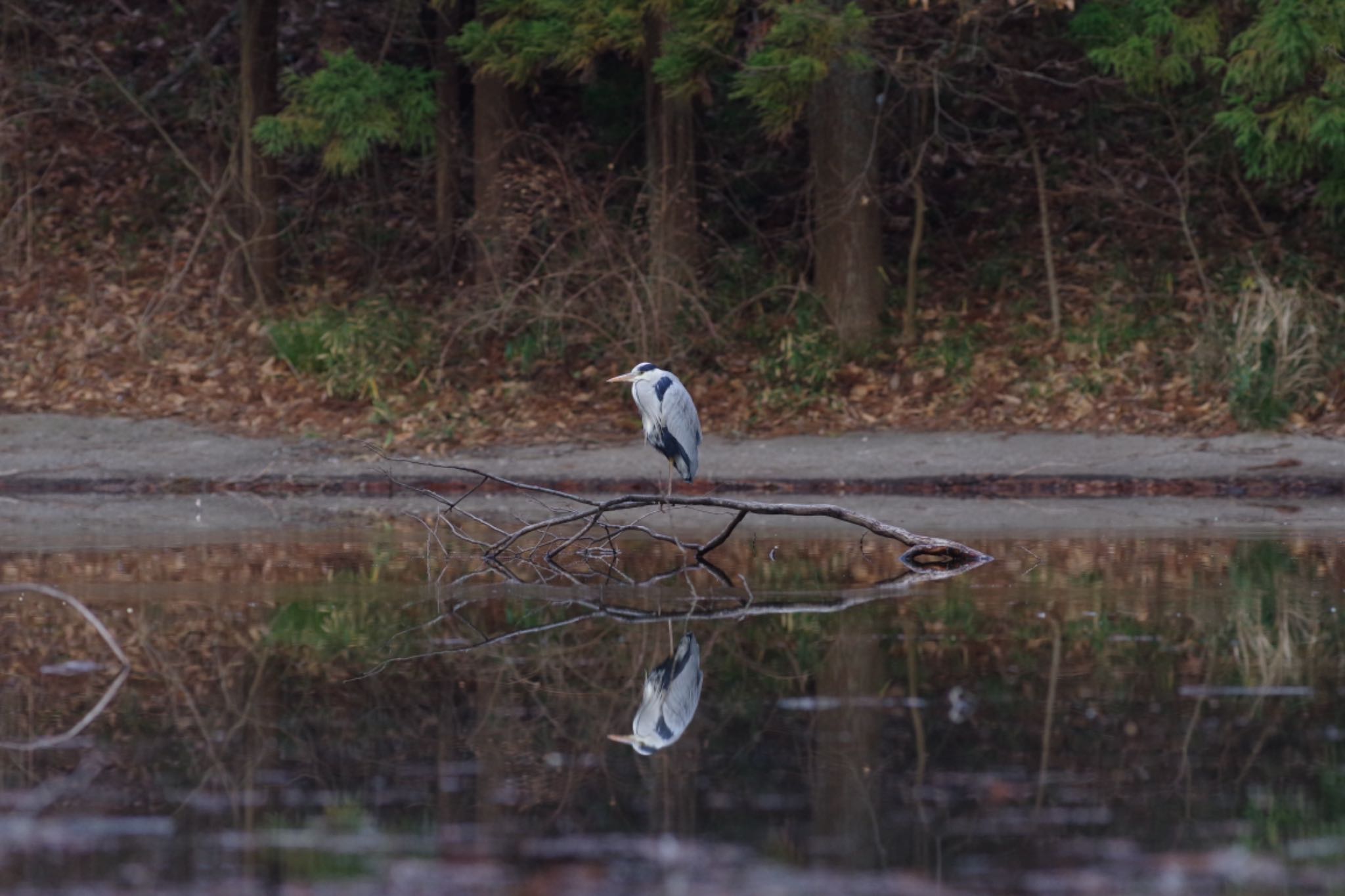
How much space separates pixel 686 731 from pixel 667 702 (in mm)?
411

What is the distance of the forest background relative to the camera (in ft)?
49.6

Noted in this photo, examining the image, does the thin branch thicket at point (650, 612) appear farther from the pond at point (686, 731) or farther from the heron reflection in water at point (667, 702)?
the heron reflection in water at point (667, 702)

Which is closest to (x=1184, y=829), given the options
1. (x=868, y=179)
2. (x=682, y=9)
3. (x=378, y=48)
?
(x=682, y=9)

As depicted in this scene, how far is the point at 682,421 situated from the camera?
10.8 m

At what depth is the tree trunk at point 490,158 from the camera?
17094 millimetres

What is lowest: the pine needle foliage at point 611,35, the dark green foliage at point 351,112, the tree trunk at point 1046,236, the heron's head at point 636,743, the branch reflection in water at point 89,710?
the heron's head at point 636,743

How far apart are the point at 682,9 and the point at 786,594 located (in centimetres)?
823

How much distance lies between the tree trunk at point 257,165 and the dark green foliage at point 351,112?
62.4 inches

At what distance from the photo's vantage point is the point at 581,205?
16.3 meters

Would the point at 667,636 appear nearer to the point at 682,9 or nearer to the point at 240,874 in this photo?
the point at 240,874

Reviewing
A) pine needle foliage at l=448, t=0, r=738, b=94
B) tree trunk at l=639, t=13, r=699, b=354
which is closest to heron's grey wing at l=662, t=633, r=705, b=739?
pine needle foliage at l=448, t=0, r=738, b=94

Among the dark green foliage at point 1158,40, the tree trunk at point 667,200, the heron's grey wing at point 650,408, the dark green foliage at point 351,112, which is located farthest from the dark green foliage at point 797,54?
the heron's grey wing at point 650,408

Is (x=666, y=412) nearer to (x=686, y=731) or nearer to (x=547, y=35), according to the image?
(x=686, y=731)

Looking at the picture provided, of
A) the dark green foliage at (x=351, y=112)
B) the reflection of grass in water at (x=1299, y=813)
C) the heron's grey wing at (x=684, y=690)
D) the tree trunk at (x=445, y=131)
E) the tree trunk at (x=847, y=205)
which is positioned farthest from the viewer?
the tree trunk at (x=445, y=131)
